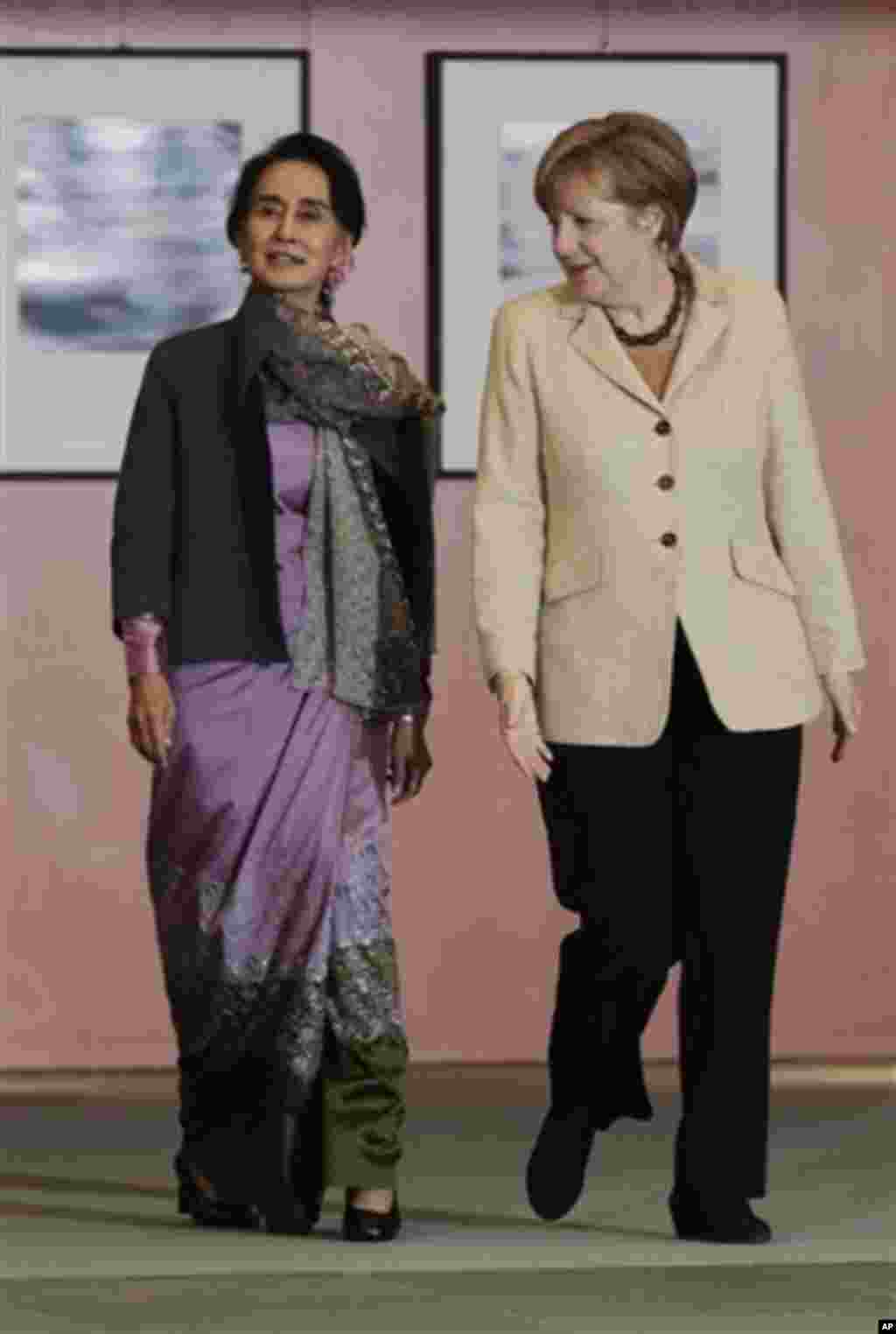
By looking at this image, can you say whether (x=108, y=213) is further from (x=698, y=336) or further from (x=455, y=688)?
(x=698, y=336)

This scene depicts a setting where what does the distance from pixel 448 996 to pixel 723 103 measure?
164cm

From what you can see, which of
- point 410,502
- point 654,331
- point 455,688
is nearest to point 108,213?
point 455,688

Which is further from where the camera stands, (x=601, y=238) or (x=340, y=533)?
(x=340, y=533)

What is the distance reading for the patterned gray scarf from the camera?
591cm

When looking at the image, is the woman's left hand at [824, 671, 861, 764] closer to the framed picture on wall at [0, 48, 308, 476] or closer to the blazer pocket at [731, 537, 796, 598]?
the blazer pocket at [731, 537, 796, 598]

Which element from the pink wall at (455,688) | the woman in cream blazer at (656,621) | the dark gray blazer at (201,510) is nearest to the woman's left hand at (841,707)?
the woman in cream blazer at (656,621)

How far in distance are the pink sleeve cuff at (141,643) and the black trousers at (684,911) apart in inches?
22.8

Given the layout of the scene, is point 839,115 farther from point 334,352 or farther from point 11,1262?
point 11,1262

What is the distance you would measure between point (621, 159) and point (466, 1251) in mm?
1440

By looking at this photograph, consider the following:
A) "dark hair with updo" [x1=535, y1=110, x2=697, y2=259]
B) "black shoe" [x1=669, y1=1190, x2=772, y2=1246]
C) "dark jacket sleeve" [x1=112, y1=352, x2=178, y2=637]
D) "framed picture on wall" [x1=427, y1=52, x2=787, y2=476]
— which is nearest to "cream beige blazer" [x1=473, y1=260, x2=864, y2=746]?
"dark hair with updo" [x1=535, y1=110, x2=697, y2=259]

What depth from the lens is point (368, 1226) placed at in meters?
5.82

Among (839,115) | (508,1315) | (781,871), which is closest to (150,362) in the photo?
(781,871)

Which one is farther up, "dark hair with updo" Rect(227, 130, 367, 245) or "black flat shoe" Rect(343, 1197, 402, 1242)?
"dark hair with updo" Rect(227, 130, 367, 245)

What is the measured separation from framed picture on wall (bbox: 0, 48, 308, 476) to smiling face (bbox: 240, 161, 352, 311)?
5.10 feet
